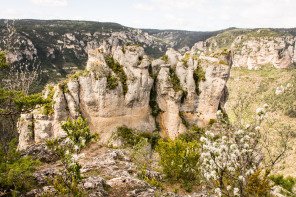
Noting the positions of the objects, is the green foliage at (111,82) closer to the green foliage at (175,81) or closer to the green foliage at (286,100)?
the green foliage at (175,81)

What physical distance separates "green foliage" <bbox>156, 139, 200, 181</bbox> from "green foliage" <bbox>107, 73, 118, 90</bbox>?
55.4ft

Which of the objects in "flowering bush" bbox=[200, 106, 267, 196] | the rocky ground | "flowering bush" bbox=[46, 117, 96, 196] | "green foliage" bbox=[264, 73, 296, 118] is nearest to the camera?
"flowering bush" bbox=[200, 106, 267, 196]

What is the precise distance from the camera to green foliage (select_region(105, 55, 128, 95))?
28531 mm

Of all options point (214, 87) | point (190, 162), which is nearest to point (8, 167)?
point (190, 162)

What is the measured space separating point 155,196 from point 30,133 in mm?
24598

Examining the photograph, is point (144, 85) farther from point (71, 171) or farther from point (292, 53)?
point (292, 53)

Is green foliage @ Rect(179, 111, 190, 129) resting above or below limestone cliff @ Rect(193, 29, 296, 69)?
below

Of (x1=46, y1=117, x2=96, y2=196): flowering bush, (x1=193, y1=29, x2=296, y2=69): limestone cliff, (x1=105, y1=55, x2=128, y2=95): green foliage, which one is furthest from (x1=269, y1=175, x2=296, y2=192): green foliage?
(x1=193, y1=29, x2=296, y2=69): limestone cliff

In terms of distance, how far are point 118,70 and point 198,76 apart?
1462 centimetres

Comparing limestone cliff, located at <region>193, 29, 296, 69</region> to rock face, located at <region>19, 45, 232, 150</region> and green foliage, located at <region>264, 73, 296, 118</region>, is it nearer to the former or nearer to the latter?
green foliage, located at <region>264, 73, 296, 118</region>

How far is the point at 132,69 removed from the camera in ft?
96.9

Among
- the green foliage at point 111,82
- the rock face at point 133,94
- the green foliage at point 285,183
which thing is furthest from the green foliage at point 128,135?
the green foliage at point 285,183

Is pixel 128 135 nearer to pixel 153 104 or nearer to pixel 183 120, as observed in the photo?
pixel 153 104

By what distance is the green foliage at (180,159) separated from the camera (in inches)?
447
